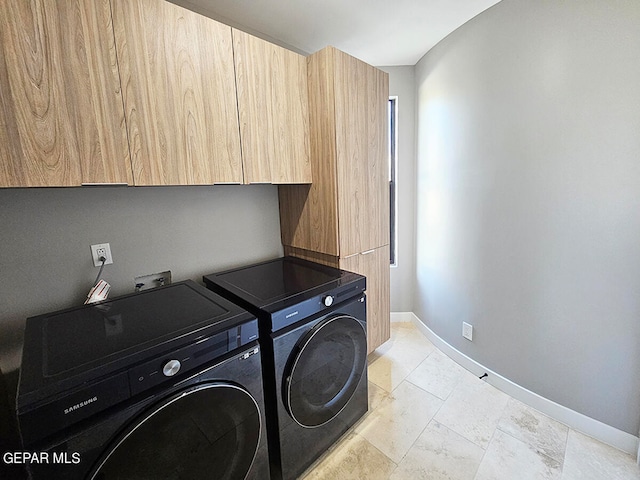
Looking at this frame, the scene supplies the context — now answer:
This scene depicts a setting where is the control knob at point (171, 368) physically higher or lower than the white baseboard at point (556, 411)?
higher

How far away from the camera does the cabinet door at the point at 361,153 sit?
5.64 feet

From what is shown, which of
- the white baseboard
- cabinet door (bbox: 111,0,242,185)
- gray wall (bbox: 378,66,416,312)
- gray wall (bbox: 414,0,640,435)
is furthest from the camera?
gray wall (bbox: 378,66,416,312)

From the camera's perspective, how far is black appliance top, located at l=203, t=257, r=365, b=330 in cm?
132

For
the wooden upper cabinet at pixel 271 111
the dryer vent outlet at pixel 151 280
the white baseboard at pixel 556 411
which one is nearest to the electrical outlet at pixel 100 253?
the dryer vent outlet at pixel 151 280

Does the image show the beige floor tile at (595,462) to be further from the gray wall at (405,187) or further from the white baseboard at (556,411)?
the gray wall at (405,187)

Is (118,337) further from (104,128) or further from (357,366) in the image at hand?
(357,366)

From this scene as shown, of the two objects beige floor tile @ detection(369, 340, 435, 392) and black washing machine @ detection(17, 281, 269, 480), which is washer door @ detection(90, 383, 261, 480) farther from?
beige floor tile @ detection(369, 340, 435, 392)

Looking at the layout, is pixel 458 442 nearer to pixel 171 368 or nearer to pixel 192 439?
pixel 192 439

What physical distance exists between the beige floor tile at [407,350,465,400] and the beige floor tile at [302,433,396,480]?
26.4 inches

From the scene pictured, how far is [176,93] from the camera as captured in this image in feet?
4.05

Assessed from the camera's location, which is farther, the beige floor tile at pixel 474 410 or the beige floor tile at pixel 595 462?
the beige floor tile at pixel 474 410

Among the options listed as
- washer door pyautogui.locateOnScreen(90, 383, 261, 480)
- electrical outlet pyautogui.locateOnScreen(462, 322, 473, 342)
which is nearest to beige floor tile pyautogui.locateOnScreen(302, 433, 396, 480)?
washer door pyautogui.locateOnScreen(90, 383, 261, 480)

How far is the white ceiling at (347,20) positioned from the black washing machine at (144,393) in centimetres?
169

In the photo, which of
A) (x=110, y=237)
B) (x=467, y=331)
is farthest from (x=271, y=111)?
(x=467, y=331)
